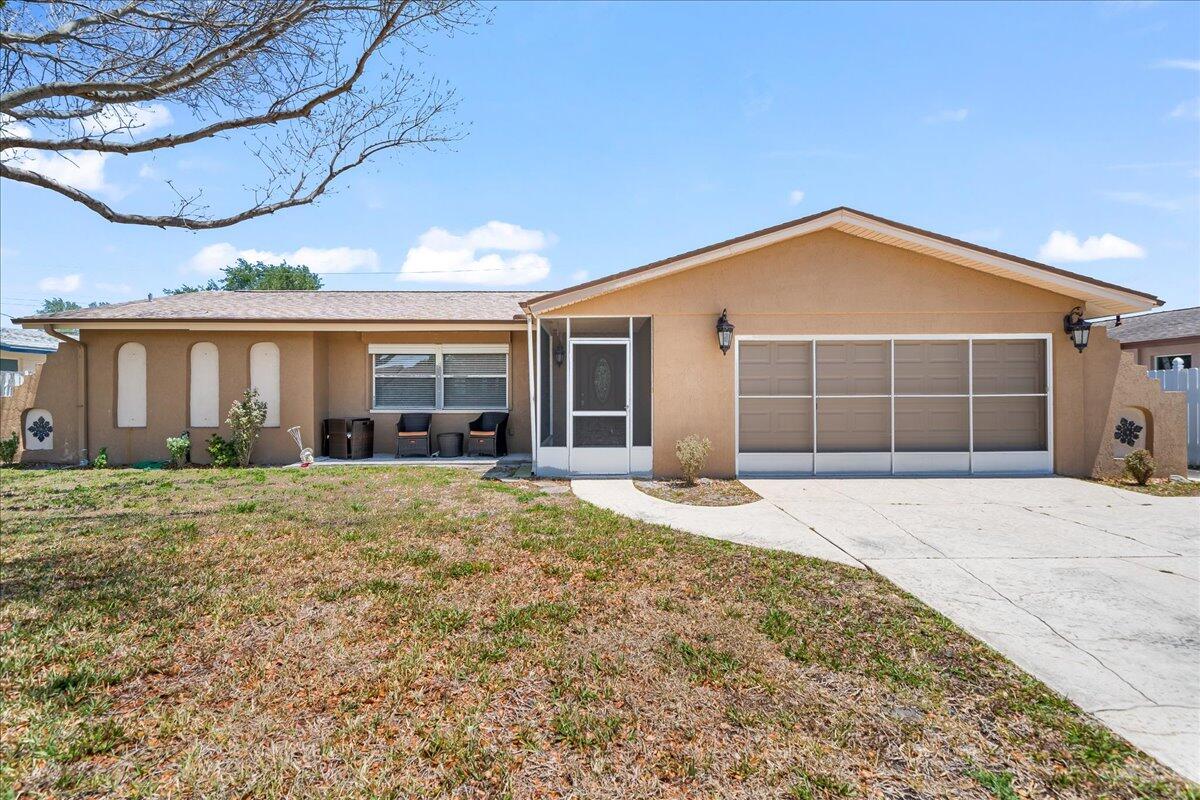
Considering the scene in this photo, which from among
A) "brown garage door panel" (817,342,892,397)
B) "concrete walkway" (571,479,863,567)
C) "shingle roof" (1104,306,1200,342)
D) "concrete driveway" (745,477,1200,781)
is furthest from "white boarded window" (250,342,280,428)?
"shingle roof" (1104,306,1200,342)

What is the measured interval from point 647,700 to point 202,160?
8851 millimetres

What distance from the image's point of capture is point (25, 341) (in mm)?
20641

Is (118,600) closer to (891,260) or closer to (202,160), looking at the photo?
(202,160)

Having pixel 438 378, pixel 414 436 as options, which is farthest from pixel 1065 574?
pixel 438 378

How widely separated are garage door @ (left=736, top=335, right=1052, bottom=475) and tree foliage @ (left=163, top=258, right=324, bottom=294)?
4800 centimetres

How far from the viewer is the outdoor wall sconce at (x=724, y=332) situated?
8.79 meters

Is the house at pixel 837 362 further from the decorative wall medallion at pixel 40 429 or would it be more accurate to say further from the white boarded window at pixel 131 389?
the decorative wall medallion at pixel 40 429

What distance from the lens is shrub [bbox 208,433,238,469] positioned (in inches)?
418

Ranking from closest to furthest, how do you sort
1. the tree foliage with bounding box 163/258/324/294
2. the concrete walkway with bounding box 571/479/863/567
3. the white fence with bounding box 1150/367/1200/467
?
the concrete walkway with bounding box 571/479/863/567 → the white fence with bounding box 1150/367/1200/467 → the tree foliage with bounding box 163/258/324/294

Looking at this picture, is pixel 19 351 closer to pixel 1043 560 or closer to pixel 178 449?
pixel 178 449

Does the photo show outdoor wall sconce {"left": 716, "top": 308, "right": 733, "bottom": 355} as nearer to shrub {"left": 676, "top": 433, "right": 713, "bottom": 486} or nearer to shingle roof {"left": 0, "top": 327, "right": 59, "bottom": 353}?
shrub {"left": 676, "top": 433, "right": 713, "bottom": 486}

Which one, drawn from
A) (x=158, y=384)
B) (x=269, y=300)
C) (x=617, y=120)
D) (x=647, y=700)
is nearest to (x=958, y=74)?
(x=617, y=120)

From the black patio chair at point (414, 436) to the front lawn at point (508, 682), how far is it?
641 centimetres

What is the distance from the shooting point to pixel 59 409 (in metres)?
11.0
